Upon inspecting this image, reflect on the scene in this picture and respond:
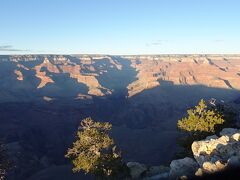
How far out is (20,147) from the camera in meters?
140

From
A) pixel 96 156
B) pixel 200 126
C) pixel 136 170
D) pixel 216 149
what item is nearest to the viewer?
pixel 216 149

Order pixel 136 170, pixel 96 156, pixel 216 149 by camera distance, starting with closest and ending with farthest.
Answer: pixel 216 149, pixel 96 156, pixel 136 170

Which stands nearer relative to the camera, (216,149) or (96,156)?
(216,149)

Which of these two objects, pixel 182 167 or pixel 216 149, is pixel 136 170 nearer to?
pixel 182 167

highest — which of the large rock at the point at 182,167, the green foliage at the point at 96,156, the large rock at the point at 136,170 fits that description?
the large rock at the point at 182,167

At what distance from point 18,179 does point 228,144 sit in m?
90.0

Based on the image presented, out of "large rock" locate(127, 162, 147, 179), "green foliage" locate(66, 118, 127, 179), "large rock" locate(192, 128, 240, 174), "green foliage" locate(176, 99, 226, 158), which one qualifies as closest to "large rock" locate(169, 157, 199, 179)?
"large rock" locate(192, 128, 240, 174)

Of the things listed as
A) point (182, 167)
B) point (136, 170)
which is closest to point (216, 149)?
point (182, 167)

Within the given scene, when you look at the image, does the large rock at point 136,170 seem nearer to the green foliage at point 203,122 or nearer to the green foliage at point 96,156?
the green foliage at point 96,156

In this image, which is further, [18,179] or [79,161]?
[18,179]

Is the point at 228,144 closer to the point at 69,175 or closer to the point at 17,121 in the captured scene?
the point at 69,175

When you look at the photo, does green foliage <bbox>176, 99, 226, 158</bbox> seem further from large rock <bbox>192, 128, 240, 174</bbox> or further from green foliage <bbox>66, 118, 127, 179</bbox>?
large rock <bbox>192, 128, 240, 174</bbox>

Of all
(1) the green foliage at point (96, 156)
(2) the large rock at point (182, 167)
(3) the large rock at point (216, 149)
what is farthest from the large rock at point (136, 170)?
(2) the large rock at point (182, 167)

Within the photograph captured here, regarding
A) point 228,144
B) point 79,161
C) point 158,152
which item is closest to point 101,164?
point 79,161
